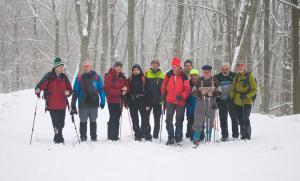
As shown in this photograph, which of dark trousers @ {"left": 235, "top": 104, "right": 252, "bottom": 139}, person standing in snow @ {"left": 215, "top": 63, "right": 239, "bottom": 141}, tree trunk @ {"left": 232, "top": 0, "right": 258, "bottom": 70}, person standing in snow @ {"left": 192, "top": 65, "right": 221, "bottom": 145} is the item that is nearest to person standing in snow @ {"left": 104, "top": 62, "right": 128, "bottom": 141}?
person standing in snow @ {"left": 192, "top": 65, "right": 221, "bottom": 145}

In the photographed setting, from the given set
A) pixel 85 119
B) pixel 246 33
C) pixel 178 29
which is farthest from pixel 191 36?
pixel 85 119

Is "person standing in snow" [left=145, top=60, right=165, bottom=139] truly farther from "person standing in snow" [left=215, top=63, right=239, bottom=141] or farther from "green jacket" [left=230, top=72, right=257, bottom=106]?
"green jacket" [left=230, top=72, right=257, bottom=106]

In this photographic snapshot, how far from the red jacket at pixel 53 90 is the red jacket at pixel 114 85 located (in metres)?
1.09

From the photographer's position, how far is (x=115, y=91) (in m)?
8.83

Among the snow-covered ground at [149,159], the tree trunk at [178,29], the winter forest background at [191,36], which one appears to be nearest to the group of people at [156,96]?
the snow-covered ground at [149,159]

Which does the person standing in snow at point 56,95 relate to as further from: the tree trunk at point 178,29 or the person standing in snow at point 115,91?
the tree trunk at point 178,29

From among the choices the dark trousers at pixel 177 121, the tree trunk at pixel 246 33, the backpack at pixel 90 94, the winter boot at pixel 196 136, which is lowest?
the winter boot at pixel 196 136

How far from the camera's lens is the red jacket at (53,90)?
847 cm

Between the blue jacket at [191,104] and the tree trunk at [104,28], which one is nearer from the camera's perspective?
the blue jacket at [191,104]

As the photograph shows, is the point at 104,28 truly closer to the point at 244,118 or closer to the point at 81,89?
the point at 81,89

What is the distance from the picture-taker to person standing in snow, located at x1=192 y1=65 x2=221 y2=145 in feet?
28.4

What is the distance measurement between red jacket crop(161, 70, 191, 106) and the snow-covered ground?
1.17m

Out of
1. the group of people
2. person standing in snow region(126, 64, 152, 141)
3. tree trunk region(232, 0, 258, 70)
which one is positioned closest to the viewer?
the group of people

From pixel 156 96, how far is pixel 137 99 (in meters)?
0.51
